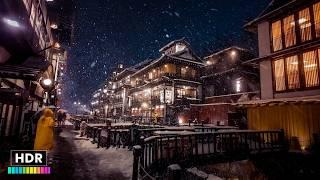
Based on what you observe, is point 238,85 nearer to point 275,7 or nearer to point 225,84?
point 225,84

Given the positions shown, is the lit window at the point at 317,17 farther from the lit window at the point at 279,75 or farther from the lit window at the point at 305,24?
the lit window at the point at 279,75

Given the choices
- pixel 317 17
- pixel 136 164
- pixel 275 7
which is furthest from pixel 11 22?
pixel 275 7

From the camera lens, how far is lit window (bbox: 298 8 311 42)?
1598 cm

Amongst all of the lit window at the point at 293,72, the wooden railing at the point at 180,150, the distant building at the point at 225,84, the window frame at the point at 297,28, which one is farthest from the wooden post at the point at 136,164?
the distant building at the point at 225,84

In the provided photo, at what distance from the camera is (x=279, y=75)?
691 inches

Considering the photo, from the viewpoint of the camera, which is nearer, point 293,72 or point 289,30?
point 293,72

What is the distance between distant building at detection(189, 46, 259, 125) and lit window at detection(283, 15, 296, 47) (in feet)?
37.0

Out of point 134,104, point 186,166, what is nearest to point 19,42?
point 186,166

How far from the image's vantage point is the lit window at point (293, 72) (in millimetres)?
16156

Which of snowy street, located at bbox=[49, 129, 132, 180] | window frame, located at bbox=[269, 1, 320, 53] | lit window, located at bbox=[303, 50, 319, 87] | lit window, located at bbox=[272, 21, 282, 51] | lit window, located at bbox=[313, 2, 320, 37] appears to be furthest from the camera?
lit window, located at bbox=[272, 21, 282, 51]

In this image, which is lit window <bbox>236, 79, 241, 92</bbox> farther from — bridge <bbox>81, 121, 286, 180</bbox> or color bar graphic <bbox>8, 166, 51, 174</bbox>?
color bar graphic <bbox>8, 166, 51, 174</bbox>

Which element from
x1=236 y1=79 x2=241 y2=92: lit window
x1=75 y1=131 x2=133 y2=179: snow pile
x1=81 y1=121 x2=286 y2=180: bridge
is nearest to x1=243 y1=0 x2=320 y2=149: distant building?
x1=81 y1=121 x2=286 y2=180: bridge

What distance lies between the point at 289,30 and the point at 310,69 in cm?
389

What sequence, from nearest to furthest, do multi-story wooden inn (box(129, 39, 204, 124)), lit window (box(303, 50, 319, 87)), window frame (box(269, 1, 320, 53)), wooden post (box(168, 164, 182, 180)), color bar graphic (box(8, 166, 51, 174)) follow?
wooden post (box(168, 164, 182, 180))
color bar graphic (box(8, 166, 51, 174))
lit window (box(303, 50, 319, 87))
window frame (box(269, 1, 320, 53))
multi-story wooden inn (box(129, 39, 204, 124))
